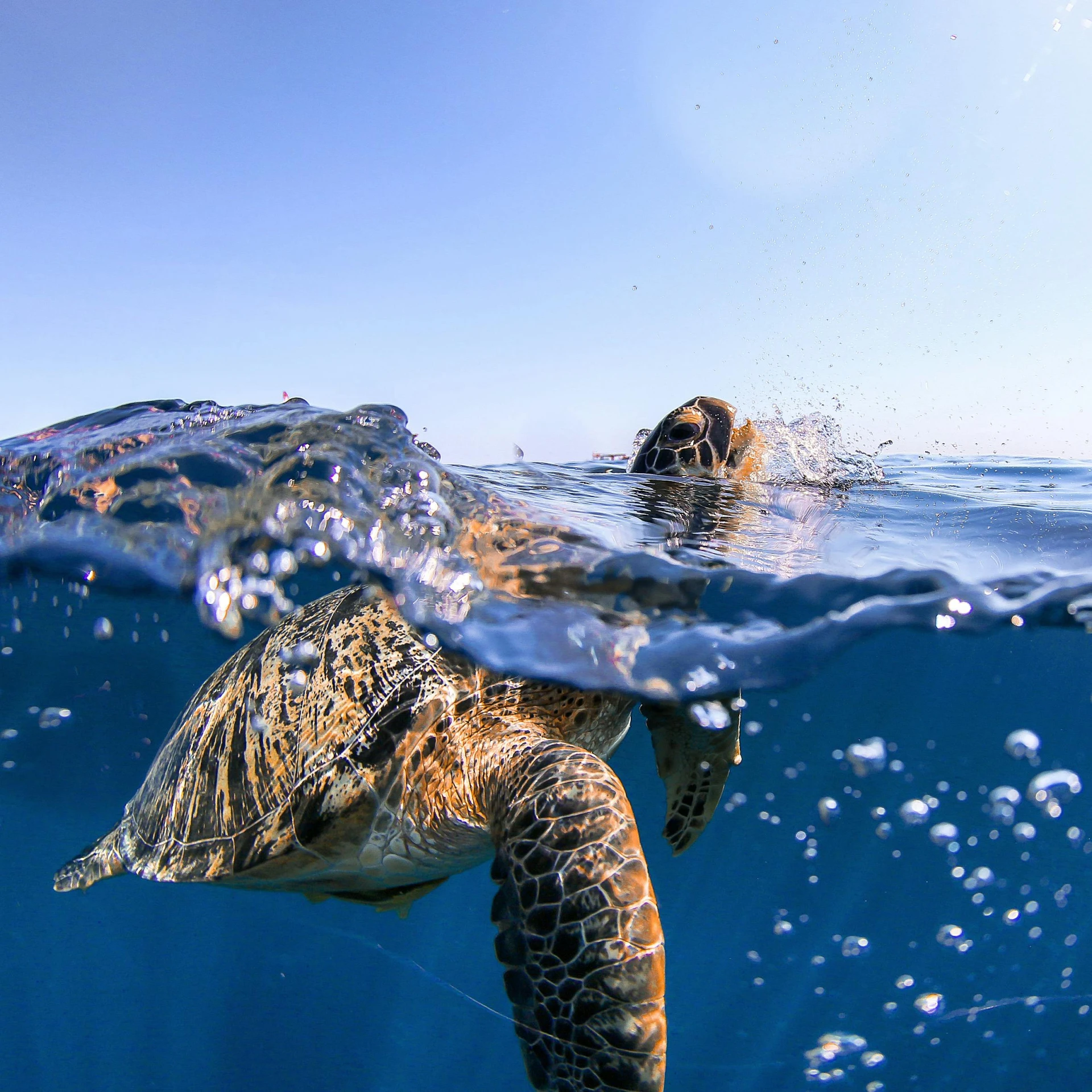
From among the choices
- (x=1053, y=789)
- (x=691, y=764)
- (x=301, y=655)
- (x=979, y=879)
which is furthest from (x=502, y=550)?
(x=979, y=879)

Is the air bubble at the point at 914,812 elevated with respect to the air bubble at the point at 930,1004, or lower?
elevated

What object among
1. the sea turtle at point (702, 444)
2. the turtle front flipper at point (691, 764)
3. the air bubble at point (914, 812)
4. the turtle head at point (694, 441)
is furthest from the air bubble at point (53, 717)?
the air bubble at point (914, 812)

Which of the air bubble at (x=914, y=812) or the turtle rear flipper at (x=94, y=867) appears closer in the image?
the turtle rear flipper at (x=94, y=867)

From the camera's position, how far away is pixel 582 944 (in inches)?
76.9

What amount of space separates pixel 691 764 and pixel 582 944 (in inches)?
92.0

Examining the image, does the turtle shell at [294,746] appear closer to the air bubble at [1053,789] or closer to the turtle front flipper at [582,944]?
the turtle front flipper at [582,944]

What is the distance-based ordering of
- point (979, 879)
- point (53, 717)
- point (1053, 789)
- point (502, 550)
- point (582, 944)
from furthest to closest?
point (979, 879) < point (1053, 789) < point (53, 717) < point (502, 550) < point (582, 944)

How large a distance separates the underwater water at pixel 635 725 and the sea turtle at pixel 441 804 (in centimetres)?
38

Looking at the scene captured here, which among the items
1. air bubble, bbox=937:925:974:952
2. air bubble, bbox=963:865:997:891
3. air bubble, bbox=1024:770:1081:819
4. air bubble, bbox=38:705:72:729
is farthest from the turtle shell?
air bubble, bbox=963:865:997:891

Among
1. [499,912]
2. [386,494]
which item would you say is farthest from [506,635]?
[499,912]

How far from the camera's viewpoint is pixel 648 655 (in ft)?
13.7

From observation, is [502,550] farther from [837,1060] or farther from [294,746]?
[837,1060]

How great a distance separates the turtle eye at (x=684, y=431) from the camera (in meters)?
6.14

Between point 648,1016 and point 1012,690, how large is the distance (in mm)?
11844
